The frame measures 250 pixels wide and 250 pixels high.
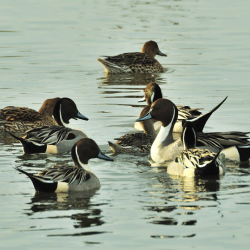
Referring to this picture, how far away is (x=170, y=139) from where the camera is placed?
39.3 feet

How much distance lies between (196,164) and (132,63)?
10629 mm

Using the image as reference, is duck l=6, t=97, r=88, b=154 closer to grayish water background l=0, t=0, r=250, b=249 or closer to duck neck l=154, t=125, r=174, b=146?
grayish water background l=0, t=0, r=250, b=249

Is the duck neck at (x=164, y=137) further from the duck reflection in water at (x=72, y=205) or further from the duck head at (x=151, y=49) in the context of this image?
the duck head at (x=151, y=49)

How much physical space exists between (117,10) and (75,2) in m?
3.63

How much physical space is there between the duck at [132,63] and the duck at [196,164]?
9368mm

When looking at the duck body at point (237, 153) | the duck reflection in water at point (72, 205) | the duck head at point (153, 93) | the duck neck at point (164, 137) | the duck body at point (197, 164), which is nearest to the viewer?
the duck reflection in water at point (72, 205)

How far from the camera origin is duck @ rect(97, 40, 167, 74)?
1995 centimetres

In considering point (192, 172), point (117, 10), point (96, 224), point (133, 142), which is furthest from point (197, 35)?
point (96, 224)

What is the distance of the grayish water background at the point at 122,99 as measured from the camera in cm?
790

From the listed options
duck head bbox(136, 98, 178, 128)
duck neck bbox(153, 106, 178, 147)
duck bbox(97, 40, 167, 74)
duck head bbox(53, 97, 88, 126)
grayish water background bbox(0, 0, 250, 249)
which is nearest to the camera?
grayish water background bbox(0, 0, 250, 249)

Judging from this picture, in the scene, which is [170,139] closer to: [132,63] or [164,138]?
[164,138]

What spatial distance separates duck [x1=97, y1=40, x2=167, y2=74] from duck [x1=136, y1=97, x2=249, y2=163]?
7.78 metres

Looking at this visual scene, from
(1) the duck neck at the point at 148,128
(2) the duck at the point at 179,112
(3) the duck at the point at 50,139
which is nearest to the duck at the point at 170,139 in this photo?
(3) the duck at the point at 50,139

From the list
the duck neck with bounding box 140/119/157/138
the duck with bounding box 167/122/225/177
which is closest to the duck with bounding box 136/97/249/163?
the duck with bounding box 167/122/225/177
